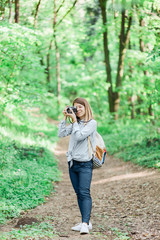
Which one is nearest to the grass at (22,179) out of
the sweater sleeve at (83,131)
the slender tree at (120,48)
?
the sweater sleeve at (83,131)

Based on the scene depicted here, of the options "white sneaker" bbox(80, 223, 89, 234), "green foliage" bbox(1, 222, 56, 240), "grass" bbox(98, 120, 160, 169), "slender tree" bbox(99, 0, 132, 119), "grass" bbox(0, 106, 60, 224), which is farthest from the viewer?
"slender tree" bbox(99, 0, 132, 119)

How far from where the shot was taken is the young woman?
4.05 meters

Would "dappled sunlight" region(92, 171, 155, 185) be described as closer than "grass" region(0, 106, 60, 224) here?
No

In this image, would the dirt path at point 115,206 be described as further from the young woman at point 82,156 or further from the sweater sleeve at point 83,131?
the sweater sleeve at point 83,131

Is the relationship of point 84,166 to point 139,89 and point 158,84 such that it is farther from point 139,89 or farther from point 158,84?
point 139,89

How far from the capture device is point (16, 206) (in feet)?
16.8

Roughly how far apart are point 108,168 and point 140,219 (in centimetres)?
423

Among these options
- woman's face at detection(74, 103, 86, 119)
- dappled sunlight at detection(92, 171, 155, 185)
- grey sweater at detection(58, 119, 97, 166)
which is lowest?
dappled sunlight at detection(92, 171, 155, 185)

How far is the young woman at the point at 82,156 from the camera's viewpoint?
13.3 feet

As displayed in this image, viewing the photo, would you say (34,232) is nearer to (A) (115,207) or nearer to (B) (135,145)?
(A) (115,207)

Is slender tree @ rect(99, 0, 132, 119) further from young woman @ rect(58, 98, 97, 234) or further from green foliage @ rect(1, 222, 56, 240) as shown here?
green foliage @ rect(1, 222, 56, 240)

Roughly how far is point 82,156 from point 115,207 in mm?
2061

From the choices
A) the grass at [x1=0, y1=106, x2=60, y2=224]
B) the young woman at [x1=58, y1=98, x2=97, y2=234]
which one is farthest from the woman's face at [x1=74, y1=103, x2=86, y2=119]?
the grass at [x1=0, y1=106, x2=60, y2=224]

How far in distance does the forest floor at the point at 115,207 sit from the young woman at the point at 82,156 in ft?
1.30
